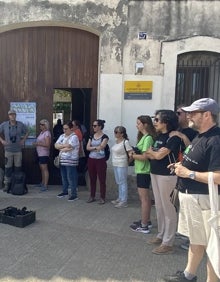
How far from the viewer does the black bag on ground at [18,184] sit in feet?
25.7

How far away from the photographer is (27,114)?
27.8ft

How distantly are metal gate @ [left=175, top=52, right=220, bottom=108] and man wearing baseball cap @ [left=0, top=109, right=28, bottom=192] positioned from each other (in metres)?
3.53

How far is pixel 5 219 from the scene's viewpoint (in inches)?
226

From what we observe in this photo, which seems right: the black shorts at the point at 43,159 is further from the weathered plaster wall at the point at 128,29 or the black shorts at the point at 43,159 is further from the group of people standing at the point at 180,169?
the group of people standing at the point at 180,169

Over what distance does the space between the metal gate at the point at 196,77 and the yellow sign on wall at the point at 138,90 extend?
0.71 m

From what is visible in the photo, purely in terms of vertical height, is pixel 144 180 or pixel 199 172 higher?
pixel 199 172

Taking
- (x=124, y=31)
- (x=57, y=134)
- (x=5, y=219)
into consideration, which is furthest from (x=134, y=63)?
(x=5, y=219)

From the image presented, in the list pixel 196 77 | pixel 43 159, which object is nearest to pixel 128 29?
pixel 196 77

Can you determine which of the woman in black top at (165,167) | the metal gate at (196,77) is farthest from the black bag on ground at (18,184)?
the woman in black top at (165,167)

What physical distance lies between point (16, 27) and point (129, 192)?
14.5 feet

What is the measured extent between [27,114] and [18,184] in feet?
5.49

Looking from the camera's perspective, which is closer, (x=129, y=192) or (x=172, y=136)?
(x=172, y=136)

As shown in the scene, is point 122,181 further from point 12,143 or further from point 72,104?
point 72,104

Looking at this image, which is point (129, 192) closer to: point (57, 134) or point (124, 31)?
point (57, 134)
